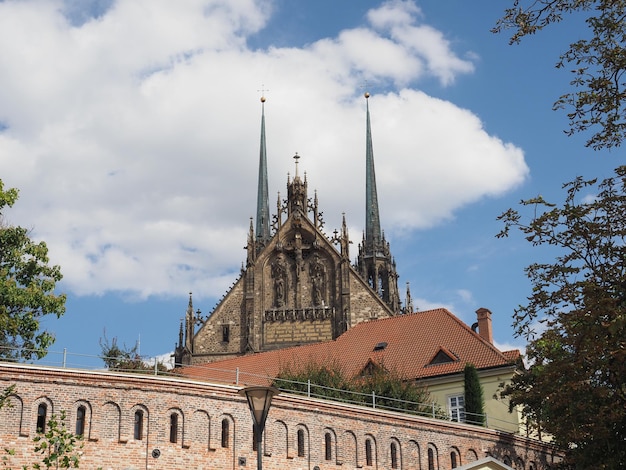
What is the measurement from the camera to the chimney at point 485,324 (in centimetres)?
4966

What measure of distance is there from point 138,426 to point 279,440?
5.03 m

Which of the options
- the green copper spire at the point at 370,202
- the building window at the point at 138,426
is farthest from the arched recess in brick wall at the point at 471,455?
the green copper spire at the point at 370,202

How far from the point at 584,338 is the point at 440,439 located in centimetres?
1704

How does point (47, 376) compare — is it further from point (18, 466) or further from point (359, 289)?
point (359, 289)

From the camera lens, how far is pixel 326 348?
50812mm

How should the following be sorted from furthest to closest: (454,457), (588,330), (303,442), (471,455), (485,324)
Answer: (485,324) → (471,455) → (454,457) → (303,442) → (588,330)

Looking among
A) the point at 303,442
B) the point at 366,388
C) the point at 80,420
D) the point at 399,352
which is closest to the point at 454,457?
the point at 366,388

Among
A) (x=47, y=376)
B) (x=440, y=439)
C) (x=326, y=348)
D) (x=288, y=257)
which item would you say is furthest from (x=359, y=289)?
(x=47, y=376)

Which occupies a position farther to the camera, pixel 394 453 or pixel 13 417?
pixel 394 453

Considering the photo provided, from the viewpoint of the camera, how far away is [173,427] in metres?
32.6

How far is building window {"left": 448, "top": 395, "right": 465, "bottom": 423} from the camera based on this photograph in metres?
42.8

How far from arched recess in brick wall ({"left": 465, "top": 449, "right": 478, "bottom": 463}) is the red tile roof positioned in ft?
17.5

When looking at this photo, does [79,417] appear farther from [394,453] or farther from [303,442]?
[394,453]

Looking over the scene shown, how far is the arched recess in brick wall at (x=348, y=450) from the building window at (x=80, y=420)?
938 centimetres
